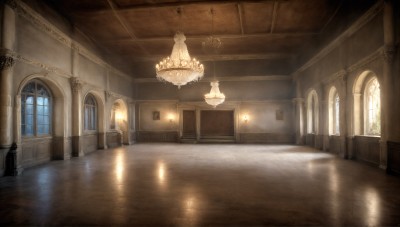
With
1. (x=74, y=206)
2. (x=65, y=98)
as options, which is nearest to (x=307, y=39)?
(x=65, y=98)

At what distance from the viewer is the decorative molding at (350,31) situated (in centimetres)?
700

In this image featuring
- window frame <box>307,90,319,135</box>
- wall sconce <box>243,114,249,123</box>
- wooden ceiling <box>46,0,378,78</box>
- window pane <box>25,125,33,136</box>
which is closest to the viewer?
window pane <box>25,125,33,136</box>

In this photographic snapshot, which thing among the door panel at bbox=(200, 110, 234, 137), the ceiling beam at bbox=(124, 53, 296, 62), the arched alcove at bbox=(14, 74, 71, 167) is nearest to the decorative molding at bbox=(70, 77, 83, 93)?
the arched alcove at bbox=(14, 74, 71, 167)

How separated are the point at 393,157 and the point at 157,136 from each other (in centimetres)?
1349

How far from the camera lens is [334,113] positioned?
35.3 ft

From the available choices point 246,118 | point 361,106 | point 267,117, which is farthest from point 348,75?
point 246,118

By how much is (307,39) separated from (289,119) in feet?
18.4

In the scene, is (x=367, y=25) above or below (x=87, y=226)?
above

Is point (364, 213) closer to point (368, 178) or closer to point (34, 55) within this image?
point (368, 178)

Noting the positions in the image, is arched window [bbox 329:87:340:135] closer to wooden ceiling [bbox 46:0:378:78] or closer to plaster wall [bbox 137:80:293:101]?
wooden ceiling [bbox 46:0:378:78]

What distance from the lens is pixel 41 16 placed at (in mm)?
7684

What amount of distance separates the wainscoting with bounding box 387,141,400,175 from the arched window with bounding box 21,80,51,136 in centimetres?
1046

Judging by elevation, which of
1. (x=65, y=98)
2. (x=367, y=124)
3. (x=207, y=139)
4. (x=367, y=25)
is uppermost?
(x=367, y=25)

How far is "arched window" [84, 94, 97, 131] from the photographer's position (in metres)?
11.3
